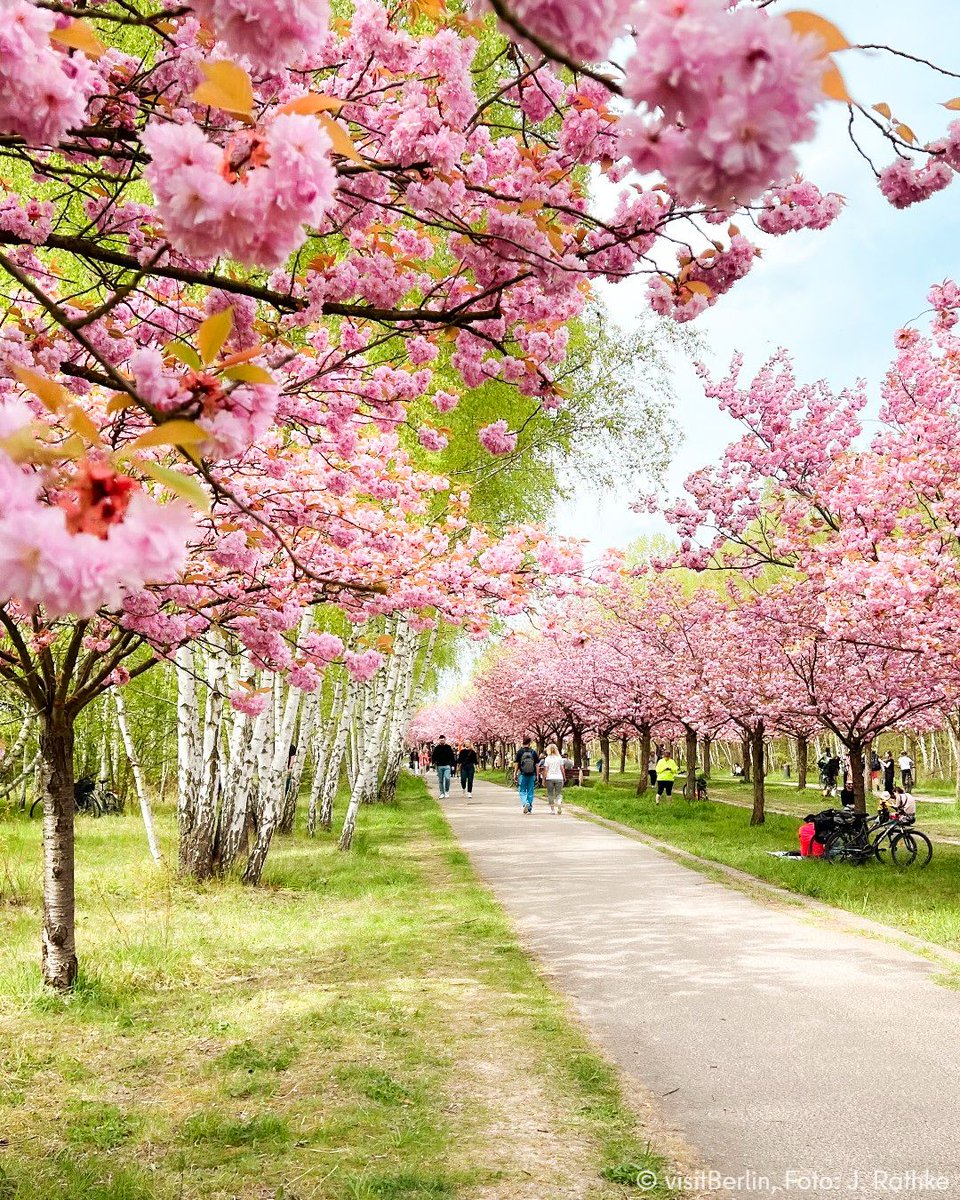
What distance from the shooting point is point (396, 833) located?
667 inches

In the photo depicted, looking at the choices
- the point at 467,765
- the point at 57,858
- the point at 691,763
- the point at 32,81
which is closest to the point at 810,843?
the point at 57,858

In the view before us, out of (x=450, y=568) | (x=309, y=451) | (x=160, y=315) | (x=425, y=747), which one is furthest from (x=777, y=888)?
(x=425, y=747)

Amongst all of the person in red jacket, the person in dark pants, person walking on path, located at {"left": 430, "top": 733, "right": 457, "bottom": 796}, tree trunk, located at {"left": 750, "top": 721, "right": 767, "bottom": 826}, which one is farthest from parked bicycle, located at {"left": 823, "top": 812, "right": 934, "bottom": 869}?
the person in dark pants

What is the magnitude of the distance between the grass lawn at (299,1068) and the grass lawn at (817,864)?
3.94 metres

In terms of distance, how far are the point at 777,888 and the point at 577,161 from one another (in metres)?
9.24

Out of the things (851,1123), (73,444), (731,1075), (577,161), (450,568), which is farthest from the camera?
(450,568)

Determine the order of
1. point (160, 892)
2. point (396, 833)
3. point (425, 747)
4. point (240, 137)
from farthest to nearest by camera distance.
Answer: point (425, 747) → point (396, 833) → point (160, 892) → point (240, 137)

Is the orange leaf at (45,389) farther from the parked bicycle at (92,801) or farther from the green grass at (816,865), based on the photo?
the parked bicycle at (92,801)

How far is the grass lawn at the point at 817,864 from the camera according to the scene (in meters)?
9.06

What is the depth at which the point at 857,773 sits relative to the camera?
49.3 ft

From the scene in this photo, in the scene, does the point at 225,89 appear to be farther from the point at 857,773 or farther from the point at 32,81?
the point at 857,773

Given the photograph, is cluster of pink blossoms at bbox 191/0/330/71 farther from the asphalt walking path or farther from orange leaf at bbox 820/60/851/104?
the asphalt walking path

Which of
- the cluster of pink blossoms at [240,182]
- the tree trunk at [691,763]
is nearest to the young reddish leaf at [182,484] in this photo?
the cluster of pink blossoms at [240,182]

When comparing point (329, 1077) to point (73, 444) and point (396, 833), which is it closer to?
point (73, 444)
